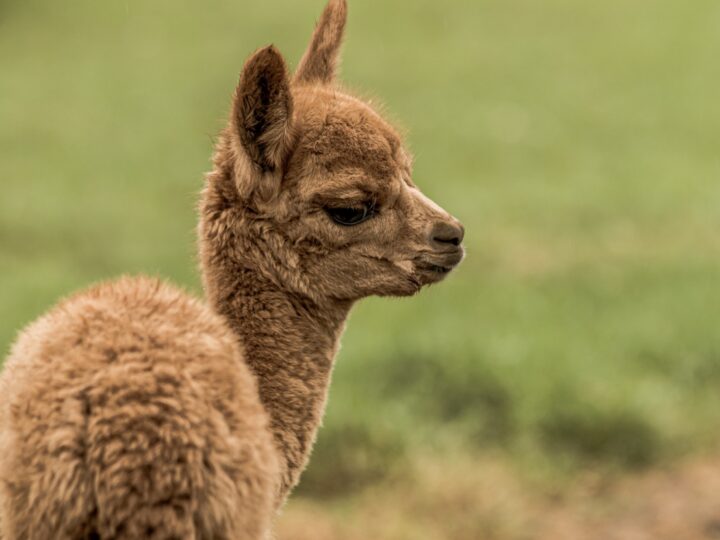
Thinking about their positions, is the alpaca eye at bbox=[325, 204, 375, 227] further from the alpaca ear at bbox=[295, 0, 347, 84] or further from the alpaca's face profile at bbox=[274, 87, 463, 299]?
the alpaca ear at bbox=[295, 0, 347, 84]

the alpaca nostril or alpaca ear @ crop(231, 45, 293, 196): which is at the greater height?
alpaca ear @ crop(231, 45, 293, 196)

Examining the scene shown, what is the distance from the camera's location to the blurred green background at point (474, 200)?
318 inches

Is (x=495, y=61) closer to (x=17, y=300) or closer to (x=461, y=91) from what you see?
(x=461, y=91)

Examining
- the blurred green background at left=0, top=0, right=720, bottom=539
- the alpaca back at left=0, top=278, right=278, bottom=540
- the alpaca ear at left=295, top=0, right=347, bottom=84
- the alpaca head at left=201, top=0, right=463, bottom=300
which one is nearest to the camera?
the alpaca back at left=0, top=278, right=278, bottom=540

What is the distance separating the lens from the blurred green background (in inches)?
318

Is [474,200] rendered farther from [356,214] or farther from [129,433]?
[129,433]

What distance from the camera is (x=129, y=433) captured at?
2912mm

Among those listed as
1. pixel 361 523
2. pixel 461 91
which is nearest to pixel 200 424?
pixel 361 523

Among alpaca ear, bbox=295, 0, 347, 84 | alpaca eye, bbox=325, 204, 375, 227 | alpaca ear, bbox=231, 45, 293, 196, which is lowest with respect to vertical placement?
alpaca eye, bbox=325, 204, 375, 227

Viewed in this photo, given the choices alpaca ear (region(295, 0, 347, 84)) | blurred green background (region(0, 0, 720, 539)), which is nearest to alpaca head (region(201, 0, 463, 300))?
alpaca ear (region(295, 0, 347, 84))

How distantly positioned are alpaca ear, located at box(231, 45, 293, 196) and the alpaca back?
2.40ft

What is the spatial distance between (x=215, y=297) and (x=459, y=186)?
10141 millimetres

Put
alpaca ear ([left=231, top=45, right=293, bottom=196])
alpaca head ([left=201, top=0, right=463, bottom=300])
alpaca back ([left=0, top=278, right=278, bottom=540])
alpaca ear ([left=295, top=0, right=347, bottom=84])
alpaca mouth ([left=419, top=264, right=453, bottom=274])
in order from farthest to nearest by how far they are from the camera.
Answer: alpaca ear ([left=295, top=0, right=347, bottom=84]) < alpaca mouth ([left=419, top=264, right=453, bottom=274]) < alpaca head ([left=201, top=0, right=463, bottom=300]) < alpaca ear ([left=231, top=45, right=293, bottom=196]) < alpaca back ([left=0, top=278, right=278, bottom=540])

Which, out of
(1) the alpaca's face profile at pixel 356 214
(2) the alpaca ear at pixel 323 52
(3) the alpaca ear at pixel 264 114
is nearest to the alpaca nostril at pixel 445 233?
(1) the alpaca's face profile at pixel 356 214
